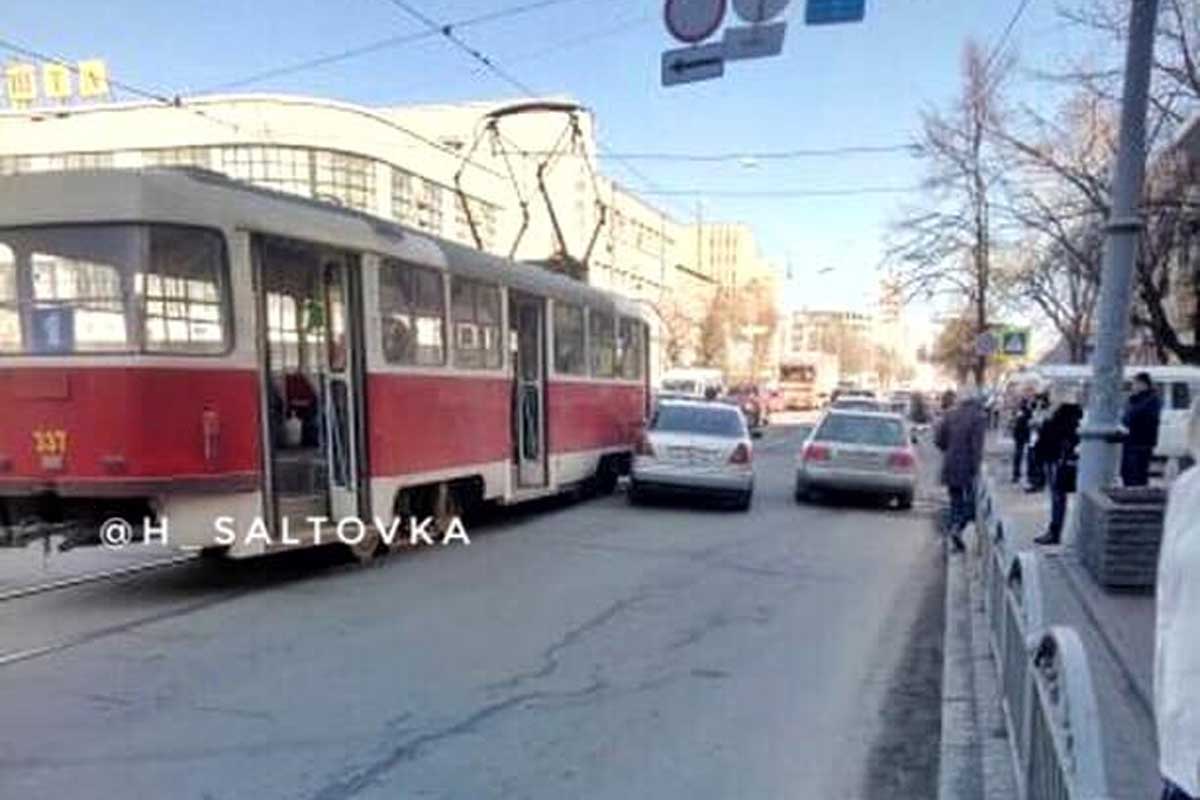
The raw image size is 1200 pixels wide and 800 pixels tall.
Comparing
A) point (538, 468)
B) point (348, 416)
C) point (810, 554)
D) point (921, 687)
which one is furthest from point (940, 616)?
point (538, 468)

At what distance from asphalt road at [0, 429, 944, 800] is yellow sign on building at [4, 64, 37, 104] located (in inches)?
1840

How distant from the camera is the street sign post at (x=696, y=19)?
12.0 metres

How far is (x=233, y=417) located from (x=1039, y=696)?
715cm

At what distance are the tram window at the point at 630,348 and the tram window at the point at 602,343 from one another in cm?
36

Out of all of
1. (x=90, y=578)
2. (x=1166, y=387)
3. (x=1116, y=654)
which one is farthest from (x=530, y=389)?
(x=1166, y=387)

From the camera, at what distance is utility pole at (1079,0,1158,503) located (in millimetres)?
12094

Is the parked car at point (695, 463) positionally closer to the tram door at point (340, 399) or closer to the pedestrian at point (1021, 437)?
the tram door at point (340, 399)

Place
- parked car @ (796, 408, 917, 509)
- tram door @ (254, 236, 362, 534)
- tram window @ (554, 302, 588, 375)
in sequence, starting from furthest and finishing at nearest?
parked car @ (796, 408, 917, 509), tram window @ (554, 302, 588, 375), tram door @ (254, 236, 362, 534)

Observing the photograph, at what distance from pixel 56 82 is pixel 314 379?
141ft

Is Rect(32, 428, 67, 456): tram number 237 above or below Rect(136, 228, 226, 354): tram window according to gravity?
below

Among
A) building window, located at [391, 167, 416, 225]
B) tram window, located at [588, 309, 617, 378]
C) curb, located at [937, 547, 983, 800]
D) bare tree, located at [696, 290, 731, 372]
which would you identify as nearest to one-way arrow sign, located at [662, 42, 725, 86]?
curb, located at [937, 547, 983, 800]

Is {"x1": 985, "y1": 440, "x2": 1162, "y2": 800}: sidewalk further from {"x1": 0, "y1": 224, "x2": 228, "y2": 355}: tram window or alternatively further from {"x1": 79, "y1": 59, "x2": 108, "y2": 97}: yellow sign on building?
{"x1": 79, "y1": 59, "x2": 108, "y2": 97}: yellow sign on building

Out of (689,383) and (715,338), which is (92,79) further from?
(715,338)

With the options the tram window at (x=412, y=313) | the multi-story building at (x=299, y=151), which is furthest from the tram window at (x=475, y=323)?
the multi-story building at (x=299, y=151)
